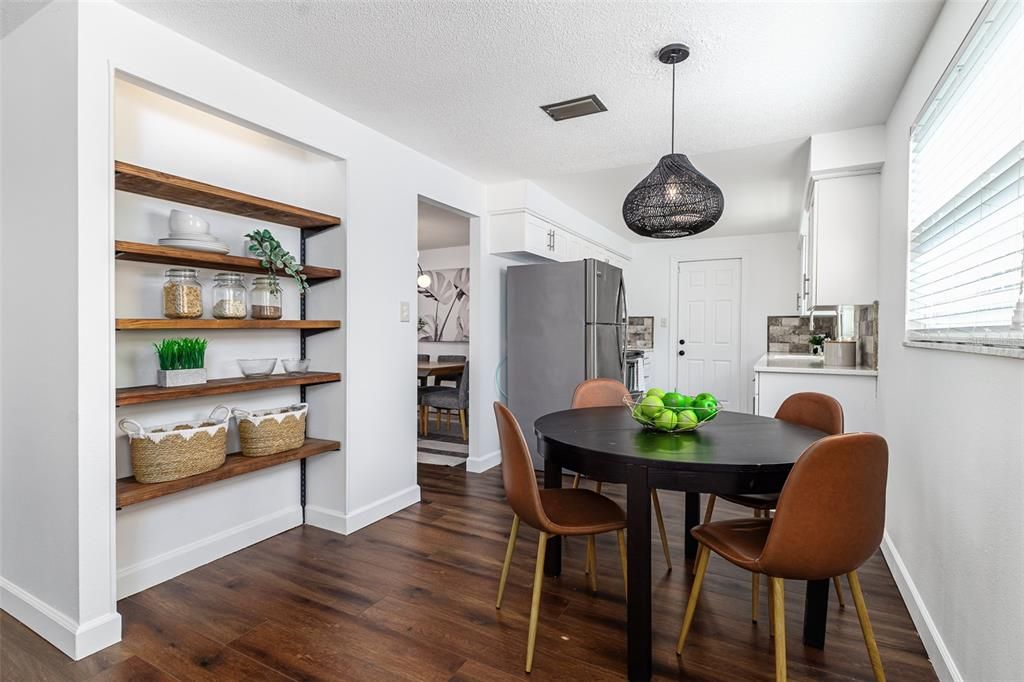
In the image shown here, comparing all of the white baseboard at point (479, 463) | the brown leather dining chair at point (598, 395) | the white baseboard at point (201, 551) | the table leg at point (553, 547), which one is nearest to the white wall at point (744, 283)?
the white baseboard at point (479, 463)

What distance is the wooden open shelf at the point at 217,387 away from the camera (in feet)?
6.48

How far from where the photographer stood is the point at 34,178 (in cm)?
194

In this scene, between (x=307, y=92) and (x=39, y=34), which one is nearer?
(x=39, y=34)

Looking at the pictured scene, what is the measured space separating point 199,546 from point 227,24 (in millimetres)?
2251

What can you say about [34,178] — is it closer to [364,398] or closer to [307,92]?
[307,92]

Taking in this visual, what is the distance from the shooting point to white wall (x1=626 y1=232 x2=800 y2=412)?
6082 millimetres

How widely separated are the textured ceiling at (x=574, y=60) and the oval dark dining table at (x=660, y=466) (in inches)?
61.2

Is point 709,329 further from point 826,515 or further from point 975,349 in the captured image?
point 826,515

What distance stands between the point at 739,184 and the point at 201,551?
4326 millimetres

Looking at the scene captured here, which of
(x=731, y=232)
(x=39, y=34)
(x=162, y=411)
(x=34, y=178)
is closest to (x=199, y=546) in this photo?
(x=162, y=411)

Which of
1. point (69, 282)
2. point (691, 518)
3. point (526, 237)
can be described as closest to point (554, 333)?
point (526, 237)

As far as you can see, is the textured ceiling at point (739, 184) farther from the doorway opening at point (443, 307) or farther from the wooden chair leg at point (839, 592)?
the wooden chair leg at point (839, 592)

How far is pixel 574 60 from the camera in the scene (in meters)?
2.25

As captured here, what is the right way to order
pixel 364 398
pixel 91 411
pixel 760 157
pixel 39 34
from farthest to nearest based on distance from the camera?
1. pixel 760 157
2. pixel 364 398
3. pixel 39 34
4. pixel 91 411
